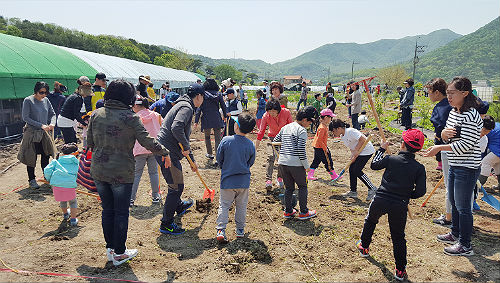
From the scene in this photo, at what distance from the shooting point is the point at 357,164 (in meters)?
5.86

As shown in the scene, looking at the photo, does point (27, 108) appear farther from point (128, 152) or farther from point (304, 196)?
point (304, 196)

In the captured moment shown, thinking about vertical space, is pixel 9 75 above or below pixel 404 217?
above

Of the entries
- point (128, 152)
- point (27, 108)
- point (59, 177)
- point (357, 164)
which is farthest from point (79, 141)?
point (357, 164)

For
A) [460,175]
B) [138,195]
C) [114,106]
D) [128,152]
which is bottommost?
[138,195]

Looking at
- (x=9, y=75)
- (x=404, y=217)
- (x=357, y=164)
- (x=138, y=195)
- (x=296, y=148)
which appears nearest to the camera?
(x=404, y=217)

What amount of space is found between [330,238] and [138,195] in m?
3.98

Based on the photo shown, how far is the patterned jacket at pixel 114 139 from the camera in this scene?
3.38 meters

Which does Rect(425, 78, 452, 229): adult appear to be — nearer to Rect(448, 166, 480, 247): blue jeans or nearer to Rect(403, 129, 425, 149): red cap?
Rect(448, 166, 480, 247): blue jeans

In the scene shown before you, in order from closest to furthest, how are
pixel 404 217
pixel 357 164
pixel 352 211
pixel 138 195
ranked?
pixel 404 217, pixel 352 211, pixel 357 164, pixel 138 195

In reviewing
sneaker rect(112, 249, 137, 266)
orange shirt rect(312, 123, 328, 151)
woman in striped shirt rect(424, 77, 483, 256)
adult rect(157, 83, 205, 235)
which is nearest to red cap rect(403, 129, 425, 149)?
woman in striped shirt rect(424, 77, 483, 256)

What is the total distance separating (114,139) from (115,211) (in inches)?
34.5

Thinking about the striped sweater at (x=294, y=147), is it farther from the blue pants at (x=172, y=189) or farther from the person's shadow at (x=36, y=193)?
the person's shadow at (x=36, y=193)

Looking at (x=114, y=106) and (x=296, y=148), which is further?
(x=296, y=148)

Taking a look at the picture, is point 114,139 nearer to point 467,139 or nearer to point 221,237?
point 221,237
